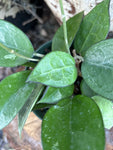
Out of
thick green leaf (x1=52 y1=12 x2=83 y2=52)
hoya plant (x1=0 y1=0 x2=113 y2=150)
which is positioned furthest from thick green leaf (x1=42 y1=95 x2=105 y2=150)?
thick green leaf (x1=52 y1=12 x2=83 y2=52)

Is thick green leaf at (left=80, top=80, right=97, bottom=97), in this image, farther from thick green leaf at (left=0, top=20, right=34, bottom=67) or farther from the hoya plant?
thick green leaf at (left=0, top=20, right=34, bottom=67)

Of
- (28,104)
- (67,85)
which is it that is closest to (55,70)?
(67,85)

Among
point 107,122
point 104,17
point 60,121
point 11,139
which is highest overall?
point 104,17

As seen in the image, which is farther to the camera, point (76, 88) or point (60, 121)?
point (76, 88)

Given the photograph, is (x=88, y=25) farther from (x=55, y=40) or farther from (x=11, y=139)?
(x=11, y=139)

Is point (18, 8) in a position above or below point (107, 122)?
above

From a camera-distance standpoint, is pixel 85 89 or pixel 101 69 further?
pixel 85 89

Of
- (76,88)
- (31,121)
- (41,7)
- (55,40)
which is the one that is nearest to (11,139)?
(31,121)

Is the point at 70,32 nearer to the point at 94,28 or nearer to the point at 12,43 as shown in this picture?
the point at 94,28
